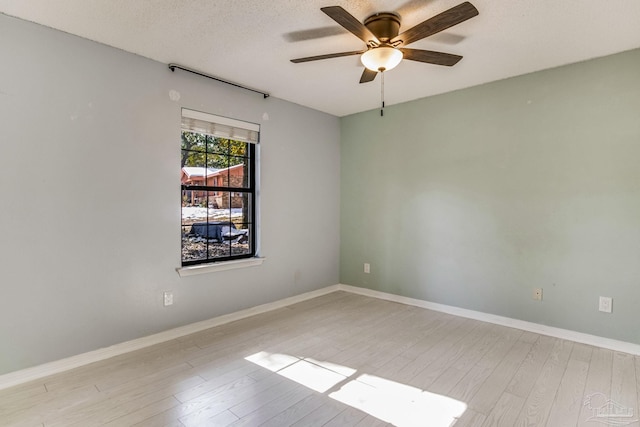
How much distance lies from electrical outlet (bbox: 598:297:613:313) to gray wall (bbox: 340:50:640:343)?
0.11 feet

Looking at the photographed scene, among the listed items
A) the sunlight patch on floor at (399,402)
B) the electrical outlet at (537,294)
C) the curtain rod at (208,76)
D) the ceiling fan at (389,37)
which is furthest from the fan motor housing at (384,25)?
the electrical outlet at (537,294)

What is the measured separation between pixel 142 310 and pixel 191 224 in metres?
0.84

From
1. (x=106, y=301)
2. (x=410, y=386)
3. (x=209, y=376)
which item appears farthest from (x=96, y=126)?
(x=410, y=386)

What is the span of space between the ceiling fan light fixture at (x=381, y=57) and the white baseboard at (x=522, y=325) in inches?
103

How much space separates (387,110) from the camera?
4.09 meters

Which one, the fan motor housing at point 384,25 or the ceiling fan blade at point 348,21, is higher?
the fan motor housing at point 384,25

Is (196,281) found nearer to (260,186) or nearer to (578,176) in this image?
(260,186)

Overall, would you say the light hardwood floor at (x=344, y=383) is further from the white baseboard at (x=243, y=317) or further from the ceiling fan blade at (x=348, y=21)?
the ceiling fan blade at (x=348, y=21)

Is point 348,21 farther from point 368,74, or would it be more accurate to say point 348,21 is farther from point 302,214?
point 302,214

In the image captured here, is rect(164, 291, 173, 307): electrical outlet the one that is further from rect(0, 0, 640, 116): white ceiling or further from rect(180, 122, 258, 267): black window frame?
rect(0, 0, 640, 116): white ceiling

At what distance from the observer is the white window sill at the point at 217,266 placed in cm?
300

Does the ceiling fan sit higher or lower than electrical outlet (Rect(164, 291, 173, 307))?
higher

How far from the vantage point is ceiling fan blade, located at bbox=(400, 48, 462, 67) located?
225 cm

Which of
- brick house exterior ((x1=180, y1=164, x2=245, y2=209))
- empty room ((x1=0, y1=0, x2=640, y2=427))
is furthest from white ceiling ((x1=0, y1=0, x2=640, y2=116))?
brick house exterior ((x1=180, y1=164, x2=245, y2=209))
